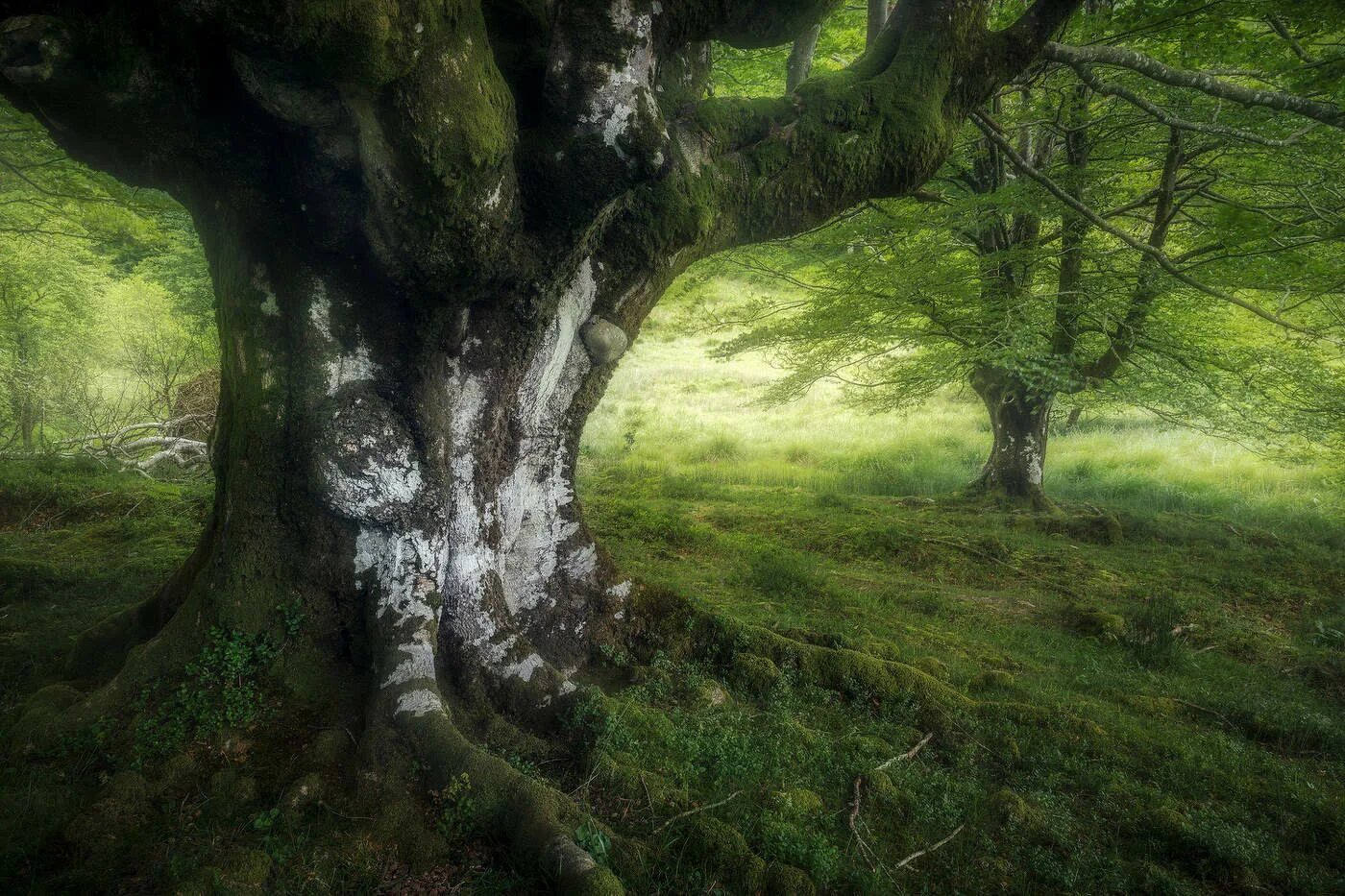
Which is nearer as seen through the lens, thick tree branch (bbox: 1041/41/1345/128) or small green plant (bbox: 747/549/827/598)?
thick tree branch (bbox: 1041/41/1345/128)

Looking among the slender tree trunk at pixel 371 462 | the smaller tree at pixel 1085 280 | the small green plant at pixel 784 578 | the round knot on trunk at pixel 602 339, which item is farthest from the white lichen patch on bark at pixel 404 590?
the smaller tree at pixel 1085 280

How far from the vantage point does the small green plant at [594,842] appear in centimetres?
263

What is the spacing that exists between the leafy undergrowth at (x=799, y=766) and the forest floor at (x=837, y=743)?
0.05 ft

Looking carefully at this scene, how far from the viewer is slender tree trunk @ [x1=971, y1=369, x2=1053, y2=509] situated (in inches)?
477

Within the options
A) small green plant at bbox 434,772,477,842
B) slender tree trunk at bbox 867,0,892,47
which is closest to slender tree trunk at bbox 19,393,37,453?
small green plant at bbox 434,772,477,842

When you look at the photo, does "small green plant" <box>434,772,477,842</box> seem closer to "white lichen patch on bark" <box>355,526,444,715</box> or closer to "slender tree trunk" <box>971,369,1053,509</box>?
"white lichen patch on bark" <box>355,526,444,715</box>

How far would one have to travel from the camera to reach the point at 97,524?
7.25 m

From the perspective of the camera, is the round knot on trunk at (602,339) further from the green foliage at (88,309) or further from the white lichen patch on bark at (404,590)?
the green foliage at (88,309)

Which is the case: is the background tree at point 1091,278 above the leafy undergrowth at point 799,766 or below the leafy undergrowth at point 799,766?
above

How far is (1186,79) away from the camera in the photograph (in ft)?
14.3

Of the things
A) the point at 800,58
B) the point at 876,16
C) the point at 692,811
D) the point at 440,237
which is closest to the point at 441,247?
the point at 440,237

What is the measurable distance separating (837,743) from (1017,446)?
34.3 ft

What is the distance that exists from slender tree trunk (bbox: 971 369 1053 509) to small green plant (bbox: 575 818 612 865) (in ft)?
37.5

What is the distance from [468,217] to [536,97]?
101 centimetres
